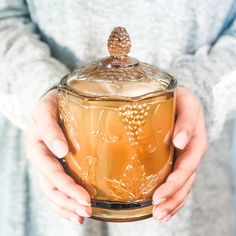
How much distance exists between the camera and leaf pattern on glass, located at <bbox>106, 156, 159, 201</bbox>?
1.30ft

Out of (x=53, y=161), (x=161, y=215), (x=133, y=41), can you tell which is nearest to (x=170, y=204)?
(x=161, y=215)

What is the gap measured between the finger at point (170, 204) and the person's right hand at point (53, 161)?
0.21 feet

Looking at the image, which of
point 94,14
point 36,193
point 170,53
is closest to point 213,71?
point 170,53

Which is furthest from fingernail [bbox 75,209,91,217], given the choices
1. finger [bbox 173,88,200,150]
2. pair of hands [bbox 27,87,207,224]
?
finger [bbox 173,88,200,150]

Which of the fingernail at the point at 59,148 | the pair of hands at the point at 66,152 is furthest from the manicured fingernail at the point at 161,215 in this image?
the fingernail at the point at 59,148

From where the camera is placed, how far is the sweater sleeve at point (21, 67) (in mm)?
540

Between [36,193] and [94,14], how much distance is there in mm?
268

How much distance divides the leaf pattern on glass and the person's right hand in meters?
0.03

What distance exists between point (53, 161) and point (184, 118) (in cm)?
14

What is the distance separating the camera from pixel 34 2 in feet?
2.07

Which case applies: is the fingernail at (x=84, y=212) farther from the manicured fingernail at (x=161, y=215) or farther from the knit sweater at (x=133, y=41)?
the knit sweater at (x=133, y=41)

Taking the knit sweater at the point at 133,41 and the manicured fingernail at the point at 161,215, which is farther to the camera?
the knit sweater at the point at 133,41

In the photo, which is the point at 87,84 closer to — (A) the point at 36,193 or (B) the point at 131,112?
(B) the point at 131,112

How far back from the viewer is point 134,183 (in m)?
0.41
